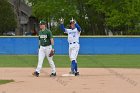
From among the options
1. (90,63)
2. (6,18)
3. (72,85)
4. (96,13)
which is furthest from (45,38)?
(6,18)

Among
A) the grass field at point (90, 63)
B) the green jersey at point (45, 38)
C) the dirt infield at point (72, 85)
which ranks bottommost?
the grass field at point (90, 63)

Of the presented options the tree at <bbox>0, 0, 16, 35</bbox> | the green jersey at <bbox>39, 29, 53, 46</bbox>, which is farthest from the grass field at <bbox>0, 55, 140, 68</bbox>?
the tree at <bbox>0, 0, 16, 35</bbox>

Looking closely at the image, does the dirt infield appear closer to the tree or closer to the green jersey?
the green jersey

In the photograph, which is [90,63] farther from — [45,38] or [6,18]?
[6,18]

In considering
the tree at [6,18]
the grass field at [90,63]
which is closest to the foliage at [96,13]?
the tree at [6,18]

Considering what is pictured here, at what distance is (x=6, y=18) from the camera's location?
58.3 m

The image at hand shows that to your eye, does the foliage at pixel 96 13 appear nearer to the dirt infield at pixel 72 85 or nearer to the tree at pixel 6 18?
the tree at pixel 6 18

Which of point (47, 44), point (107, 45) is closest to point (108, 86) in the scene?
point (47, 44)

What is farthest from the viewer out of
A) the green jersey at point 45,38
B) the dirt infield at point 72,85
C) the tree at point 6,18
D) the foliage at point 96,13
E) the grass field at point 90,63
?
the tree at point 6,18

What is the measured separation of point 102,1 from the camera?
54375mm

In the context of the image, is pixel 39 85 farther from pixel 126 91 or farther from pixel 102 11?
pixel 102 11

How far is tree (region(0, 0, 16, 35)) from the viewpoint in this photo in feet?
192

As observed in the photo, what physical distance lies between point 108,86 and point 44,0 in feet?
153

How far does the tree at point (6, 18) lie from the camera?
5850 centimetres
